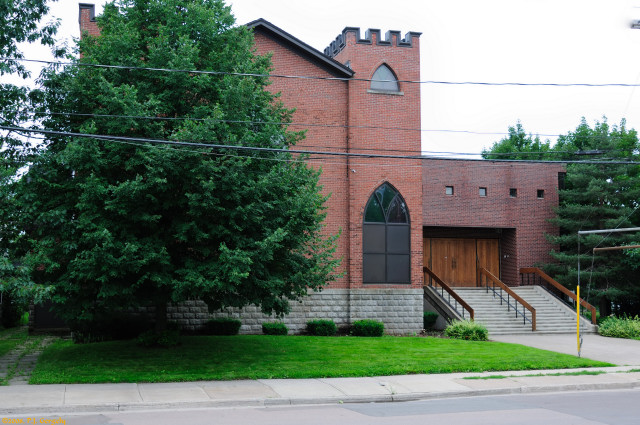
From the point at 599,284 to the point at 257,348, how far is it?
18.6 m

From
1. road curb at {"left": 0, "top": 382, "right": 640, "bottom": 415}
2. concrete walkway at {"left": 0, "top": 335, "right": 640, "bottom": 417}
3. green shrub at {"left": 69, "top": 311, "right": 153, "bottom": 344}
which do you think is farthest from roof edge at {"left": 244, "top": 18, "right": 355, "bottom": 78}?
road curb at {"left": 0, "top": 382, "right": 640, "bottom": 415}

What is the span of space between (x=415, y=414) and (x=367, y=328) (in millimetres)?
12191

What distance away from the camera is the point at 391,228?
990 inches

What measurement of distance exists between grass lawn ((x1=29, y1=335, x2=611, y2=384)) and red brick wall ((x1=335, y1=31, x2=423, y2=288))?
515cm

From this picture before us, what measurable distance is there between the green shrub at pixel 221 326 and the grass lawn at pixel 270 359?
1334 mm

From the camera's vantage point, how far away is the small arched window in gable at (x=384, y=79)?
25.3 metres

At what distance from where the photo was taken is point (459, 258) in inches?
1233

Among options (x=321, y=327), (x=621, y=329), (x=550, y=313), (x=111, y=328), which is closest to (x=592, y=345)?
(x=621, y=329)

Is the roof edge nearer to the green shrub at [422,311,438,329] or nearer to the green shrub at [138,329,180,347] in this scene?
the green shrub at [422,311,438,329]

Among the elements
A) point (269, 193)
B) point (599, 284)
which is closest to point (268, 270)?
point (269, 193)

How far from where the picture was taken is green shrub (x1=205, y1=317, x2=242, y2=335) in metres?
22.6

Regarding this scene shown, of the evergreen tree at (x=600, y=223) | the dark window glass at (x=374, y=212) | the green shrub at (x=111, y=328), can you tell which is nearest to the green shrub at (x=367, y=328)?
the dark window glass at (x=374, y=212)

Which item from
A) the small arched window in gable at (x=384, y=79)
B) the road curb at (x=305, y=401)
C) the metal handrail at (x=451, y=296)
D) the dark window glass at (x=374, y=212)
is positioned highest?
the small arched window in gable at (x=384, y=79)

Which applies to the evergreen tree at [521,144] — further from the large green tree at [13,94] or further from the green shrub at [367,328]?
the large green tree at [13,94]
